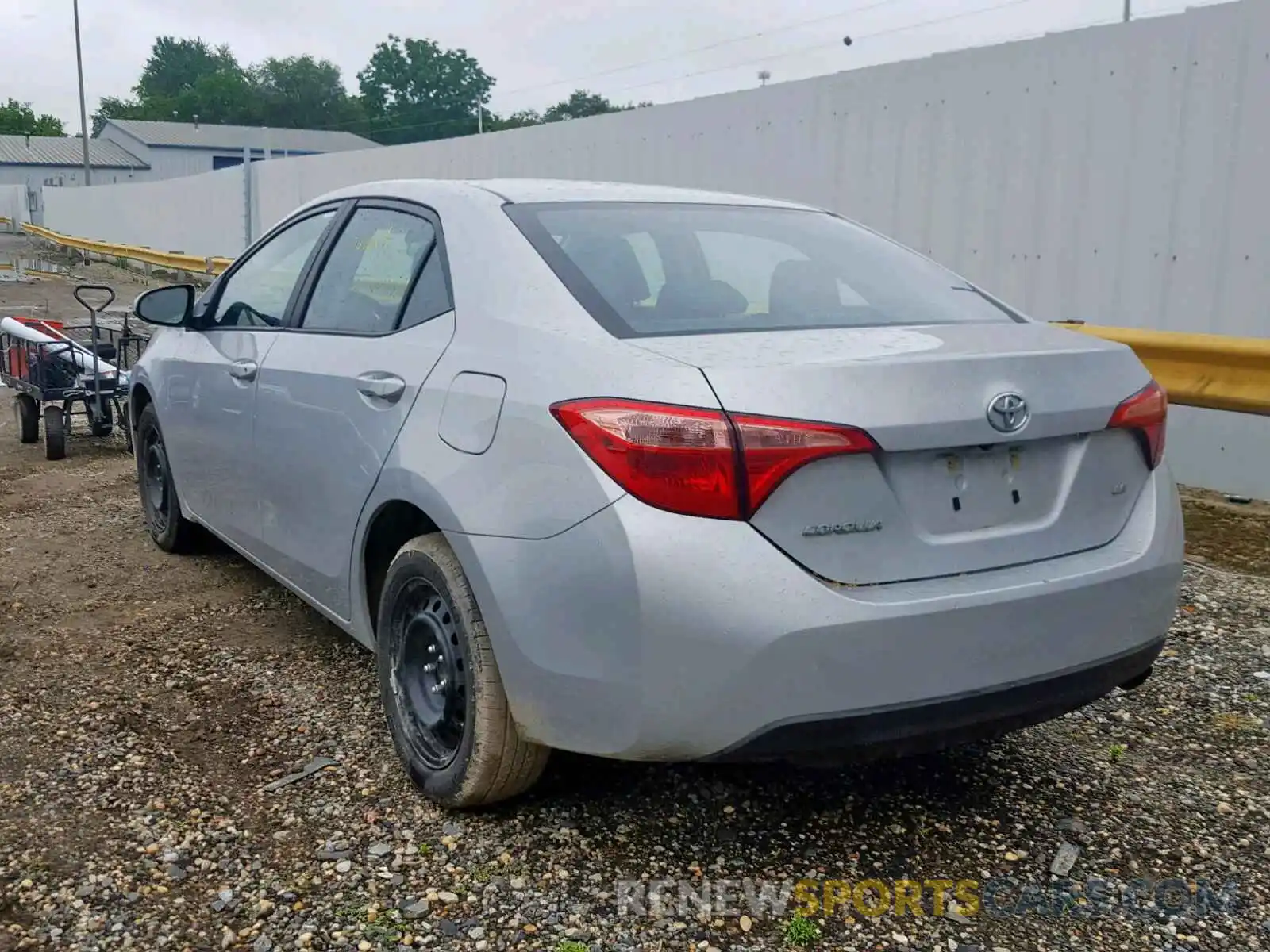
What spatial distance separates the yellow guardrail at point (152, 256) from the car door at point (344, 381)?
346 inches

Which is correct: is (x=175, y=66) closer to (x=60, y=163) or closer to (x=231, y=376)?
(x=60, y=163)

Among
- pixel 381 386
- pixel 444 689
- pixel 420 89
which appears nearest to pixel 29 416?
pixel 381 386

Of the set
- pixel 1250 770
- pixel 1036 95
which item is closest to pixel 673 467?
pixel 1250 770

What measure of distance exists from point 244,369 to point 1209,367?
14.6 ft

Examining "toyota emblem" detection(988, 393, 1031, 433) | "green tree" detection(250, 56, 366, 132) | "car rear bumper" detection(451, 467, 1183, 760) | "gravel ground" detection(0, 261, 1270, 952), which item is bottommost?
"gravel ground" detection(0, 261, 1270, 952)

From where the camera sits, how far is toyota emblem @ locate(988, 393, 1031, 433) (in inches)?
99.7

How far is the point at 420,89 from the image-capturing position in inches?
4274

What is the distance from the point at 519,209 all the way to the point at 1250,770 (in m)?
2.61

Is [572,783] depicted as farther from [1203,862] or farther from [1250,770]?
[1250,770]

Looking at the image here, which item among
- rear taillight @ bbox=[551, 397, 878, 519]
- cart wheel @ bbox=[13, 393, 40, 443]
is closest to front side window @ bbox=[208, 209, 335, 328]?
rear taillight @ bbox=[551, 397, 878, 519]

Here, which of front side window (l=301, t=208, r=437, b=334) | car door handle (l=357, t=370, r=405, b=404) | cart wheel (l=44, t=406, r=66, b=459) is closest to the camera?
car door handle (l=357, t=370, r=405, b=404)

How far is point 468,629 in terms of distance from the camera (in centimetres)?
279

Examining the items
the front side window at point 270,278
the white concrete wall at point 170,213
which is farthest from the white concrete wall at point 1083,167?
the white concrete wall at point 170,213

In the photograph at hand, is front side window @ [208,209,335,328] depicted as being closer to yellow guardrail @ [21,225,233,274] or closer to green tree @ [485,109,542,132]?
yellow guardrail @ [21,225,233,274]
